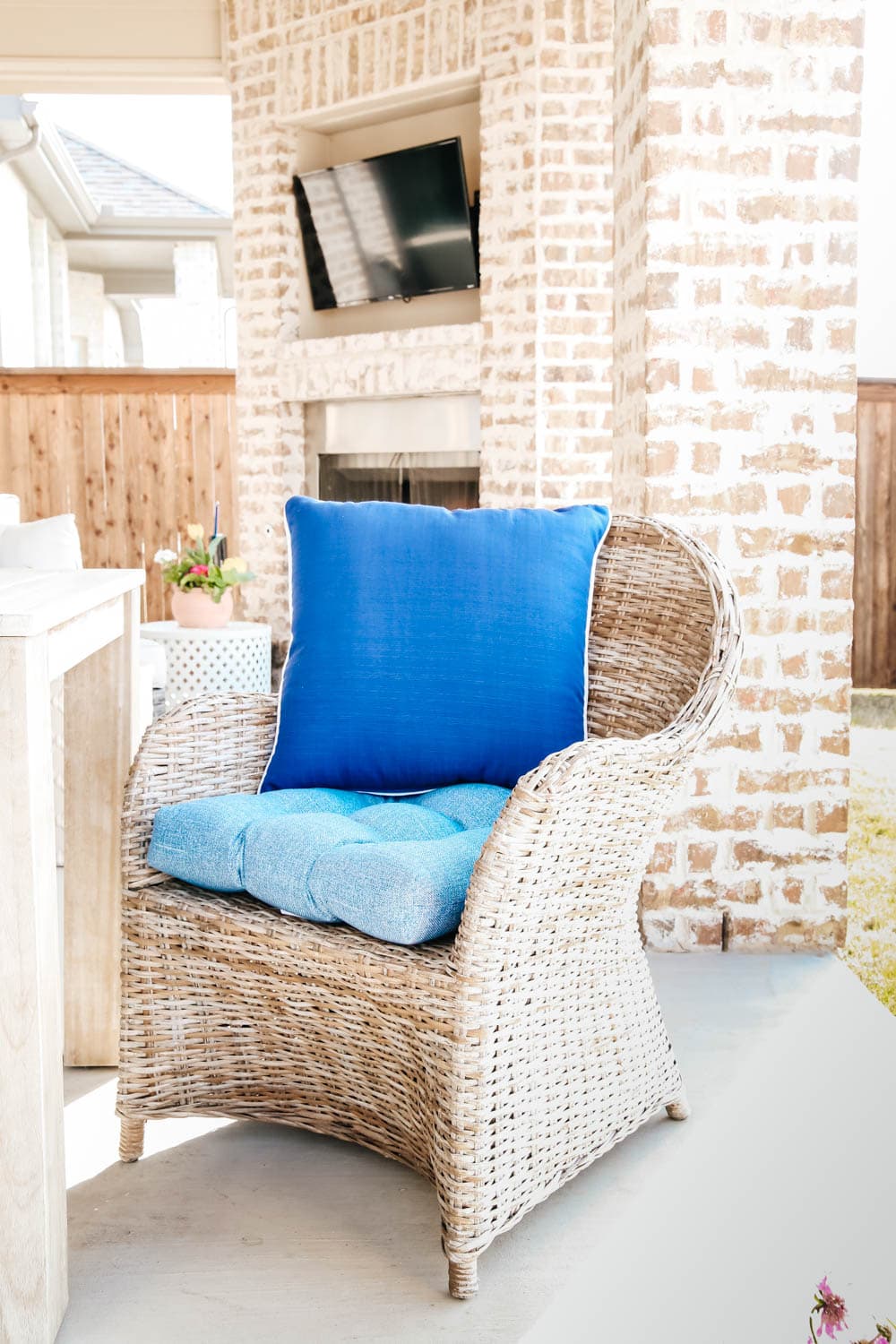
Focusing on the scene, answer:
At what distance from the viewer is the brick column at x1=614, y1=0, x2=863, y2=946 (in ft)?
8.65

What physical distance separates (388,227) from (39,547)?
253 centimetres

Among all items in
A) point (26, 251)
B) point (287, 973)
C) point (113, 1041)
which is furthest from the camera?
point (26, 251)

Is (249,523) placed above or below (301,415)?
below

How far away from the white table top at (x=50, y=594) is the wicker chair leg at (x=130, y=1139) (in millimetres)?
760

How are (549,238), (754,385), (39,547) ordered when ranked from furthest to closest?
(549,238)
(39,547)
(754,385)

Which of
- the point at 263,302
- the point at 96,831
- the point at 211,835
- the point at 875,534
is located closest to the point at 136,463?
the point at 263,302

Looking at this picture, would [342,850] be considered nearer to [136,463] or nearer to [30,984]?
[30,984]

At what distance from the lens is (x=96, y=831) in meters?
2.13

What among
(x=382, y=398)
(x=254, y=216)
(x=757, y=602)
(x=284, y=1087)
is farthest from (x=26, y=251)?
(x=284, y=1087)

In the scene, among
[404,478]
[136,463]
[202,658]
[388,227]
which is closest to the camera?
[202,658]

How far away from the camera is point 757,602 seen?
272cm

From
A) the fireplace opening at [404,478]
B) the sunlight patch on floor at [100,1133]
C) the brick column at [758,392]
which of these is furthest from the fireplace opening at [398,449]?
the sunlight patch on floor at [100,1133]

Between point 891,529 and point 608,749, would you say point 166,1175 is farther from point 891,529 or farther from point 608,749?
point 891,529

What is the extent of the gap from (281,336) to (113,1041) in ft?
13.4
